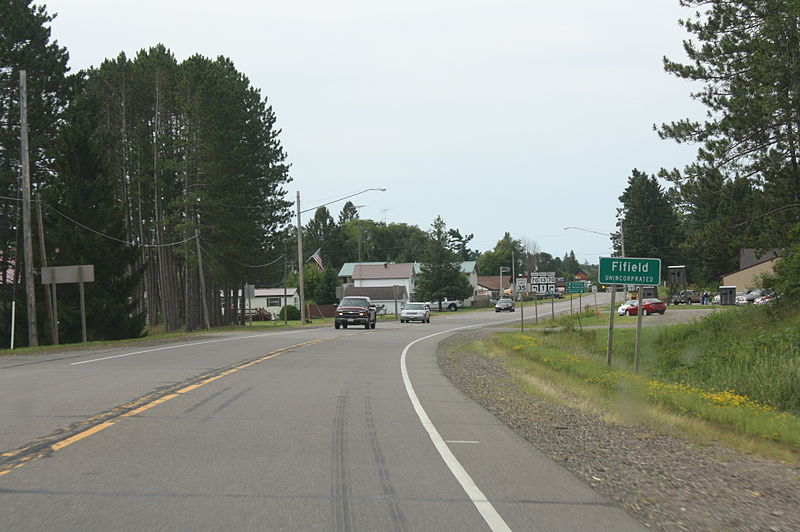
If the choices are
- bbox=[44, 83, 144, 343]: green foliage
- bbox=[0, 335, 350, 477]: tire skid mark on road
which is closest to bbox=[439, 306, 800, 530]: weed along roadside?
bbox=[0, 335, 350, 477]: tire skid mark on road

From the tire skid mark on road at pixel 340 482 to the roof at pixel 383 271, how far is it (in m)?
117

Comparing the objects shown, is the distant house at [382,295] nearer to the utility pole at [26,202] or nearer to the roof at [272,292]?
the roof at [272,292]

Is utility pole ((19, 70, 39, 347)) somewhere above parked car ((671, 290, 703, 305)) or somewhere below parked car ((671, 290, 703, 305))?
above

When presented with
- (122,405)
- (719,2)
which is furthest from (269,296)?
(122,405)

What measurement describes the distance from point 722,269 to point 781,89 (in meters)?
80.5

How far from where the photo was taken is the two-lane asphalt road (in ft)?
19.1

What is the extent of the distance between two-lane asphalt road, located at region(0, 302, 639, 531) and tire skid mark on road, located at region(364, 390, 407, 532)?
0.02 metres

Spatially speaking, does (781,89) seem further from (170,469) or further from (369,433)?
(170,469)

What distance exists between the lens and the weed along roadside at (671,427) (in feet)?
21.8

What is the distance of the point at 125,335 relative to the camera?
3819 cm

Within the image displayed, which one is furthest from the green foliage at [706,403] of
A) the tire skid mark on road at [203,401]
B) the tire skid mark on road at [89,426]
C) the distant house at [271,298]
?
the distant house at [271,298]

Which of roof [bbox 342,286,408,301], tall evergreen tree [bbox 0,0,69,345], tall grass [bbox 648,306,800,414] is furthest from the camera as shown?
roof [bbox 342,286,408,301]

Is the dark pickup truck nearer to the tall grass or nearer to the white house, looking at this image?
the tall grass

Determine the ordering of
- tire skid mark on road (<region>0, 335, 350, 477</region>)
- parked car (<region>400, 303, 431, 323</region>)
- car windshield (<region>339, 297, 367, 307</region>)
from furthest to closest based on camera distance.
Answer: parked car (<region>400, 303, 431, 323</region>), car windshield (<region>339, 297, 367, 307</region>), tire skid mark on road (<region>0, 335, 350, 477</region>)
